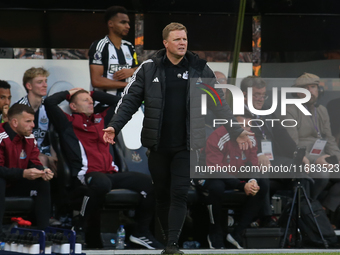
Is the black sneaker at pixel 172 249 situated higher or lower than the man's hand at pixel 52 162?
lower

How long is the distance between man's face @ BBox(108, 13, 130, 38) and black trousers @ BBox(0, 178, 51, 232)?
78.9 inches

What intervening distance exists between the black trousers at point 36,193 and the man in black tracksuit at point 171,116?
1.34 m

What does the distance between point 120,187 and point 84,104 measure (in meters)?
0.94

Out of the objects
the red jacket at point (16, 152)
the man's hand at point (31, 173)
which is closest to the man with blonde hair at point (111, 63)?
the red jacket at point (16, 152)

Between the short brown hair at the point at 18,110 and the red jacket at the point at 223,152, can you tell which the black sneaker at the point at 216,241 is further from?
the short brown hair at the point at 18,110

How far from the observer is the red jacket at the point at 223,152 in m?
6.38

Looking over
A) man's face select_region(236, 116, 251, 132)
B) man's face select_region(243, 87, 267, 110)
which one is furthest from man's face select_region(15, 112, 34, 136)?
man's face select_region(243, 87, 267, 110)

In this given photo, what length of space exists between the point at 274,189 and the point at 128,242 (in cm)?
161

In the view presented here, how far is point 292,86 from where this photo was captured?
702cm

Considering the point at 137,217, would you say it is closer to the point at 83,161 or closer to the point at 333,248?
the point at 83,161

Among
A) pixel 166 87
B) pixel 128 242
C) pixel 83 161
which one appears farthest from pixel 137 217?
pixel 166 87

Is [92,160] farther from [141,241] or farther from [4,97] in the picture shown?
[4,97]

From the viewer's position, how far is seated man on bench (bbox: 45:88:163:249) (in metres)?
5.95

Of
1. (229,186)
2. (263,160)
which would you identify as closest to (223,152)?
(229,186)
